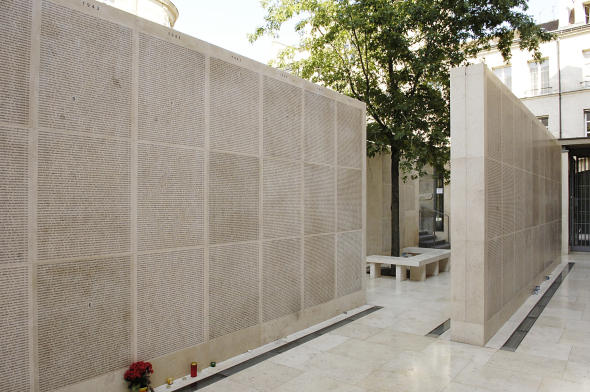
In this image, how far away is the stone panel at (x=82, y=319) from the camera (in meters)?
3.66

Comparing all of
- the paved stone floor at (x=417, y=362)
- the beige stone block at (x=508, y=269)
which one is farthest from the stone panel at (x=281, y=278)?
the beige stone block at (x=508, y=269)

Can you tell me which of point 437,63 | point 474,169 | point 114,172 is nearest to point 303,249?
point 474,169

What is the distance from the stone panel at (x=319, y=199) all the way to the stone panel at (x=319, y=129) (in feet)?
0.61

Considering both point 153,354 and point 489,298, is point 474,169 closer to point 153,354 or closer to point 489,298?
point 489,298

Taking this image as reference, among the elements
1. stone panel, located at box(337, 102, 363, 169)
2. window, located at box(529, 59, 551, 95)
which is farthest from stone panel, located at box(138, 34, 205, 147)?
window, located at box(529, 59, 551, 95)

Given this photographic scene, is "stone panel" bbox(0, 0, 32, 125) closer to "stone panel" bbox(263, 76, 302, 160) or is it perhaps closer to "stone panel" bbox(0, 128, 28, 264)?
"stone panel" bbox(0, 128, 28, 264)

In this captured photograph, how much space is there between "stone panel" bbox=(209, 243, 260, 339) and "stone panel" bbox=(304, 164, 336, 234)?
136 cm

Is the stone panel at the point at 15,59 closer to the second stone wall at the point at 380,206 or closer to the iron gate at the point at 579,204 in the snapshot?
the second stone wall at the point at 380,206

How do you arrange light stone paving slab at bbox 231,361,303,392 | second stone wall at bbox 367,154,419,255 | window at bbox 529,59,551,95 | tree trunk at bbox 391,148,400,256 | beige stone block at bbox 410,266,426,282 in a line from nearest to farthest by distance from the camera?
light stone paving slab at bbox 231,361,303,392
beige stone block at bbox 410,266,426,282
tree trunk at bbox 391,148,400,256
second stone wall at bbox 367,154,419,255
window at bbox 529,59,551,95

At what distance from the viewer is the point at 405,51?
1084 centimetres

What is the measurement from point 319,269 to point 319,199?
1.13 meters

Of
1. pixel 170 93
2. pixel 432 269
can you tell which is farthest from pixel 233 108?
pixel 432 269

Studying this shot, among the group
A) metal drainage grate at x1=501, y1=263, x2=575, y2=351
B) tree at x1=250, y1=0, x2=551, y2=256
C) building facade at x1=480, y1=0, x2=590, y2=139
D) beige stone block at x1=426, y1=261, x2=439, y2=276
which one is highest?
building facade at x1=480, y1=0, x2=590, y2=139

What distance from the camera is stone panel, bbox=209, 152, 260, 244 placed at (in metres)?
5.16
